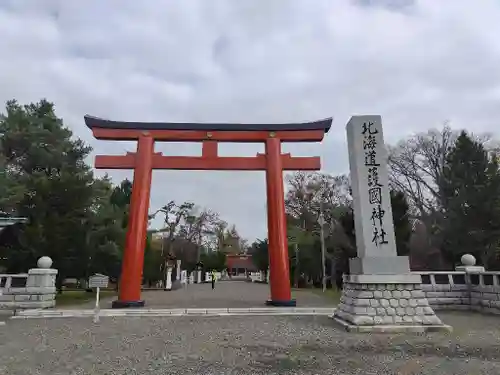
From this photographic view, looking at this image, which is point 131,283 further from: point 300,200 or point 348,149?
point 300,200

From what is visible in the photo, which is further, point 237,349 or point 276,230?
point 276,230

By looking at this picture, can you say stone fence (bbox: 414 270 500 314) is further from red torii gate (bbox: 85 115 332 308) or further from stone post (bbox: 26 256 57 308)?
stone post (bbox: 26 256 57 308)

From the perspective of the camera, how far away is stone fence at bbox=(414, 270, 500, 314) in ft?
35.8

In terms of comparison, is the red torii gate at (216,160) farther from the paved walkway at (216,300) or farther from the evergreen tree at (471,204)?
the evergreen tree at (471,204)

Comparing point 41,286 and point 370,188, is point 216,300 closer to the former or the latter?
point 41,286

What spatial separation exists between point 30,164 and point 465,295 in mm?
20409

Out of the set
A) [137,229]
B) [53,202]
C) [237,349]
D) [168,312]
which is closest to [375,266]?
[237,349]

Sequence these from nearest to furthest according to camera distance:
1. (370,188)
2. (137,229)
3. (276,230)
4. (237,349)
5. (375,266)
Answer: (237,349) → (375,266) → (370,188) → (137,229) → (276,230)

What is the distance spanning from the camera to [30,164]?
1927cm

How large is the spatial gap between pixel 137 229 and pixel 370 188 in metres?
7.54

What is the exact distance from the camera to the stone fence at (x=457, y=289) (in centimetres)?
1091

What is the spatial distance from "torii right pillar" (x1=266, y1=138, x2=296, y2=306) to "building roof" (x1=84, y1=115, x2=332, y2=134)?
1.99 ft

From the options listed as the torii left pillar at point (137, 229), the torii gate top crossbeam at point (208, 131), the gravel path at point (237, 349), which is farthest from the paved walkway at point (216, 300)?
the torii gate top crossbeam at point (208, 131)

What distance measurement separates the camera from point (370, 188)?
8578 mm
